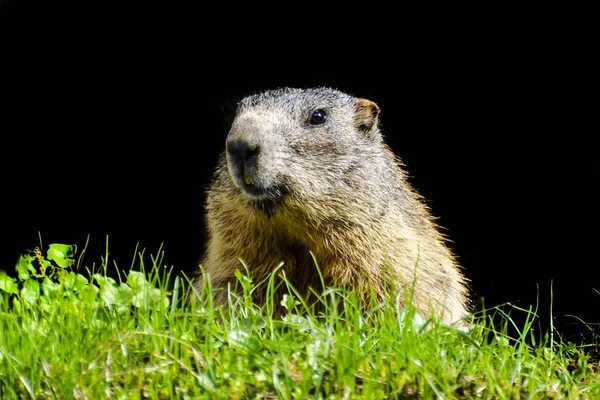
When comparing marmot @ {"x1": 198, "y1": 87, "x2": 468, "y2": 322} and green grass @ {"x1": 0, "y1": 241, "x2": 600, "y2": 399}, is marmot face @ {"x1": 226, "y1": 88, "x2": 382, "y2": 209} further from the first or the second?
green grass @ {"x1": 0, "y1": 241, "x2": 600, "y2": 399}

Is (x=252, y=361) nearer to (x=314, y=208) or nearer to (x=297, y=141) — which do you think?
(x=314, y=208)

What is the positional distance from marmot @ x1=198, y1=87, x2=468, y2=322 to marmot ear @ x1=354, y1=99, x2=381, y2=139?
2 centimetres

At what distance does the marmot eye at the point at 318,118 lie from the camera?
16.3ft

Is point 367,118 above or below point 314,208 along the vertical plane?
above

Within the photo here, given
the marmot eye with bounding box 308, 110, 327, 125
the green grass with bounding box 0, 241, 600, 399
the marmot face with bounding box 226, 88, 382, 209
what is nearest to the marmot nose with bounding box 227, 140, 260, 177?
the marmot face with bounding box 226, 88, 382, 209

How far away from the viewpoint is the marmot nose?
4.49 meters

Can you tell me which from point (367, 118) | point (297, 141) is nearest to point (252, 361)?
point (297, 141)

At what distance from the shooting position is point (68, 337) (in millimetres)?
3664

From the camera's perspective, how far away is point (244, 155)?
4508 mm

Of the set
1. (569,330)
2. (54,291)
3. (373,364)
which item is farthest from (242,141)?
(569,330)

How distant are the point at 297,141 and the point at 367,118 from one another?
69 cm

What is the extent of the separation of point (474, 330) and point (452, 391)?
572 millimetres

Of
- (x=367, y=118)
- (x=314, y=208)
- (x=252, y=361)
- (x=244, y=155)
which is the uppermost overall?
(x=367, y=118)

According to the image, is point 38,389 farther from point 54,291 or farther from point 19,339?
point 54,291
